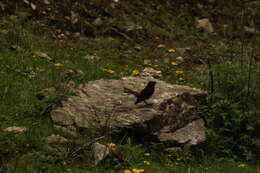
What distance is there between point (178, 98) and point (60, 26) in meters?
4.63

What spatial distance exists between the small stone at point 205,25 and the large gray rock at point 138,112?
5469mm

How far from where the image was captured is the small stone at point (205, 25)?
1156cm

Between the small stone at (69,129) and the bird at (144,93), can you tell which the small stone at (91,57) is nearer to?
the bird at (144,93)

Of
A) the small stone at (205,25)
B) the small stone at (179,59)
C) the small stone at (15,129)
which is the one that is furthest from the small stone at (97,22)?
the small stone at (15,129)

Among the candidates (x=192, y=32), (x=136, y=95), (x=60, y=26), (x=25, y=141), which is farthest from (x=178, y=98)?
(x=192, y=32)

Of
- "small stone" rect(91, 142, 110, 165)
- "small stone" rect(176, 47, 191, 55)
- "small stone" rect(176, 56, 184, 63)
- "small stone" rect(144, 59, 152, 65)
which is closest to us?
"small stone" rect(91, 142, 110, 165)

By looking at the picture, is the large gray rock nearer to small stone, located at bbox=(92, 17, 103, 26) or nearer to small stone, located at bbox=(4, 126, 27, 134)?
small stone, located at bbox=(4, 126, 27, 134)

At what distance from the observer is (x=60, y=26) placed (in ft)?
32.2

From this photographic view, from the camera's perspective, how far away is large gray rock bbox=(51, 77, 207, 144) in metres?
5.59

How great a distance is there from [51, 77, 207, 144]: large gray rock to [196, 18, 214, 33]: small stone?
547 centimetres

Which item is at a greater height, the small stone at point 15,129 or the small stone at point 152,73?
the small stone at point 15,129

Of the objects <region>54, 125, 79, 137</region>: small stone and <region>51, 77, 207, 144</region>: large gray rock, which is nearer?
<region>54, 125, 79, 137</region>: small stone

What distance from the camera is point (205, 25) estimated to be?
457 inches

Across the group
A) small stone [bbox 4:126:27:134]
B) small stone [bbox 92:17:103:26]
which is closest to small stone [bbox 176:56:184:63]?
small stone [bbox 92:17:103:26]
